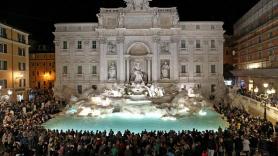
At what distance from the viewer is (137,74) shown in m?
49.8

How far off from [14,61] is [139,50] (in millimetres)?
17909

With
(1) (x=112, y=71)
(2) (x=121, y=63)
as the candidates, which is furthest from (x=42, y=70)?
(2) (x=121, y=63)

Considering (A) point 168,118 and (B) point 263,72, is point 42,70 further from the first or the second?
(B) point 263,72

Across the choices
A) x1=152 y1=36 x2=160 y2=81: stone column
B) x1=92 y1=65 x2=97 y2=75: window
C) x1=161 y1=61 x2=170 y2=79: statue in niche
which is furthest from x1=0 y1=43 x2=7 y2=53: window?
x1=161 y1=61 x2=170 y2=79: statue in niche

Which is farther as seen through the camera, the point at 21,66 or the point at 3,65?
the point at 21,66

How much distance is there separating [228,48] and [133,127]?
41052mm

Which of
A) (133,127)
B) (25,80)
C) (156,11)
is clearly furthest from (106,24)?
(133,127)

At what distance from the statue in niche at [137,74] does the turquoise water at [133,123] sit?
15.0 metres

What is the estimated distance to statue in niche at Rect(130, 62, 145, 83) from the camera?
49.7 meters

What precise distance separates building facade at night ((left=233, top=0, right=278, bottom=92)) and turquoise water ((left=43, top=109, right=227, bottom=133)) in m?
9.49

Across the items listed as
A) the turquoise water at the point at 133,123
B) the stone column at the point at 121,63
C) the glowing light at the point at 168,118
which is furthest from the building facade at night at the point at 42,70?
the glowing light at the point at 168,118

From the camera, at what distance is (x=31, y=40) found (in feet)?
224

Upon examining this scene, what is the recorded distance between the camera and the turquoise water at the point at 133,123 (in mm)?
28109

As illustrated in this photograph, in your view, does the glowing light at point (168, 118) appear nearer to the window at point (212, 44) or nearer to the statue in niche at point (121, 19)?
the statue in niche at point (121, 19)
